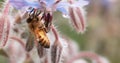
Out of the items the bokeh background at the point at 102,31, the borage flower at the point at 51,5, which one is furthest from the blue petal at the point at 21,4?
the bokeh background at the point at 102,31

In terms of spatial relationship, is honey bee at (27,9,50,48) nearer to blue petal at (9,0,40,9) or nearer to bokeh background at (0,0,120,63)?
blue petal at (9,0,40,9)

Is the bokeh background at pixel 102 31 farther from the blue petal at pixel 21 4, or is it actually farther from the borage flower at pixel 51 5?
the blue petal at pixel 21 4

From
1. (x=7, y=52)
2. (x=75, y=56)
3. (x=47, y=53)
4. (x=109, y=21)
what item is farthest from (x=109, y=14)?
(x=47, y=53)

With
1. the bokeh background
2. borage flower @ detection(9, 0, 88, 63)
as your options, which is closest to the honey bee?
borage flower @ detection(9, 0, 88, 63)

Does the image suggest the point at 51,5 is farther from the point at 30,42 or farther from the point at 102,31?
the point at 102,31

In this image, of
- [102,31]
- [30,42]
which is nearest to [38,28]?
[30,42]

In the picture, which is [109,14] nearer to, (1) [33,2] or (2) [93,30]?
(2) [93,30]
